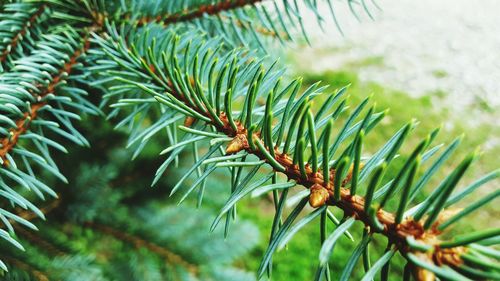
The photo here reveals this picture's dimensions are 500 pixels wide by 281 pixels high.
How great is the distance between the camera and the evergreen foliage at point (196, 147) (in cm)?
23

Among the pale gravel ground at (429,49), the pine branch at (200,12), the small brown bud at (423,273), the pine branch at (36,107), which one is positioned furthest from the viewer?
the pale gravel ground at (429,49)


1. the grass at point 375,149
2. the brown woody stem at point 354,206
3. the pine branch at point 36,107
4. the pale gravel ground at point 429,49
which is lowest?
the grass at point 375,149

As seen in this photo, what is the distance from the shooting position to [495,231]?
19cm

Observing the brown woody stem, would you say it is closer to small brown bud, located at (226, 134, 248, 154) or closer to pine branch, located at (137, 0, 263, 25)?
small brown bud, located at (226, 134, 248, 154)

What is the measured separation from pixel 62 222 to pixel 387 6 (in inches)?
107

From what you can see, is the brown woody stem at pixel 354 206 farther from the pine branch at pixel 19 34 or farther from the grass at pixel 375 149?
the grass at pixel 375 149

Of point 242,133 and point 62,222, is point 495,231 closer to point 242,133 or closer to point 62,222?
point 242,133

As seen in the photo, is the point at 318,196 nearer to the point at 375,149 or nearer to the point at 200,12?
the point at 200,12

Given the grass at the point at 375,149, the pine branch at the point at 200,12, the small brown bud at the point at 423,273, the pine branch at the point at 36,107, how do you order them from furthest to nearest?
the grass at the point at 375,149
the pine branch at the point at 200,12
the pine branch at the point at 36,107
the small brown bud at the point at 423,273

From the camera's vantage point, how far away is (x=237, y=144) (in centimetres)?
30

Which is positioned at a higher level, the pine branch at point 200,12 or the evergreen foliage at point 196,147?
the pine branch at point 200,12

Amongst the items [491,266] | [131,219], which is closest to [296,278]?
[131,219]

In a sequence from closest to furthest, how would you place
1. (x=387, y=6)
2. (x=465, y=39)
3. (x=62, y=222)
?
1. (x=62, y=222)
2. (x=465, y=39)
3. (x=387, y=6)

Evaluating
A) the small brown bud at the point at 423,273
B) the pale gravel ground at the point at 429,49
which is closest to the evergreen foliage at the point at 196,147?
the small brown bud at the point at 423,273
